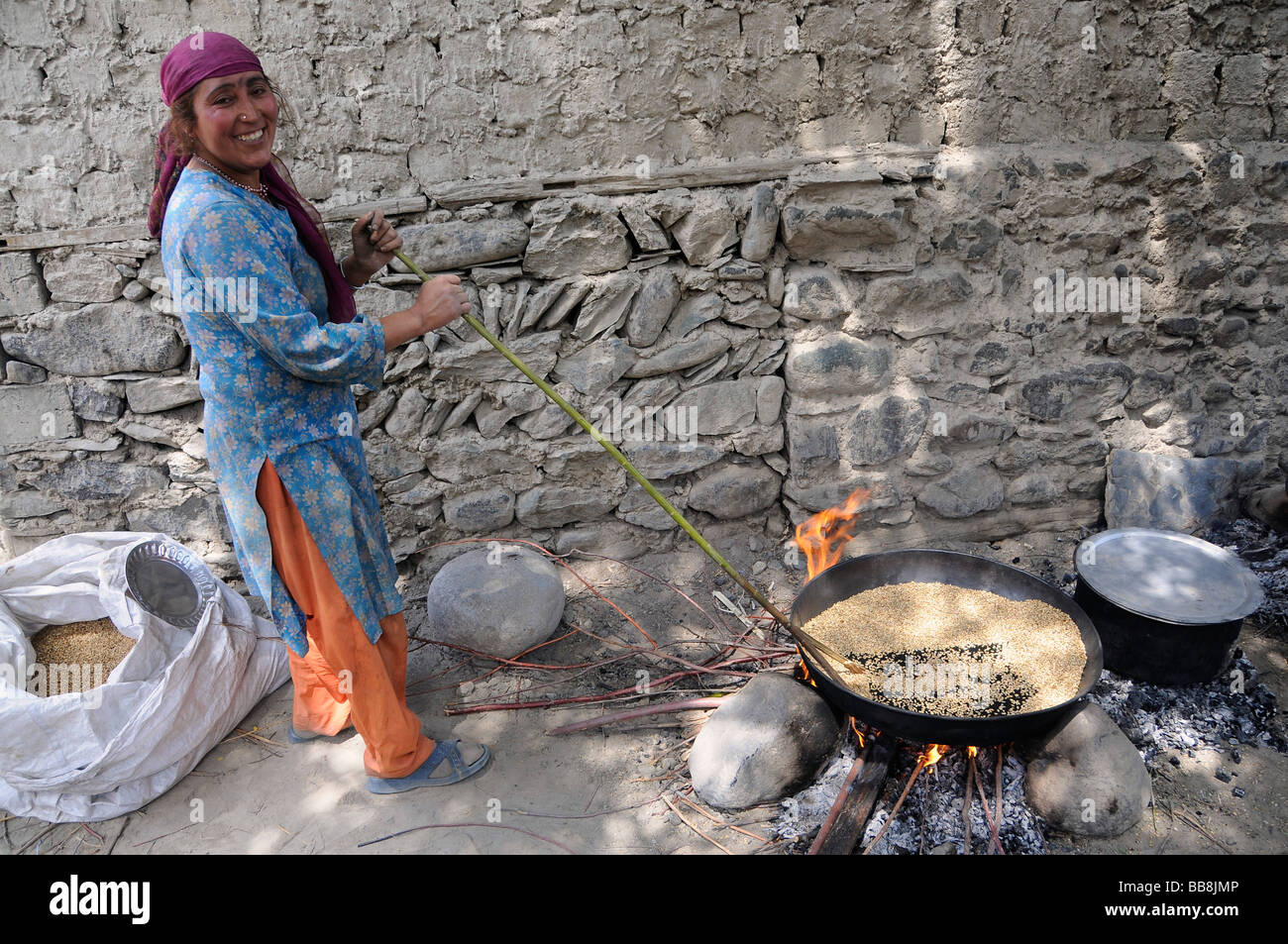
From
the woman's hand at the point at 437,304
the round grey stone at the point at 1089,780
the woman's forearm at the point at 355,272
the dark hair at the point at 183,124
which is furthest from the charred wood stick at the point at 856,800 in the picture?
the dark hair at the point at 183,124

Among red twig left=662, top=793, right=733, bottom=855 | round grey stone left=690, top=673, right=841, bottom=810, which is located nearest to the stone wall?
round grey stone left=690, top=673, right=841, bottom=810

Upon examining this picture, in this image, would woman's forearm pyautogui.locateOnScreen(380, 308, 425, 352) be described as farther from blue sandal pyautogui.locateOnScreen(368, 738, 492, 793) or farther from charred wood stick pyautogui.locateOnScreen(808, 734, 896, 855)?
charred wood stick pyautogui.locateOnScreen(808, 734, 896, 855)

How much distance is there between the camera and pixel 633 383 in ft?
11.1

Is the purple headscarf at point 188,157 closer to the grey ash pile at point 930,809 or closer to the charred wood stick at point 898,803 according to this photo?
the grey ash pile at point 930,809

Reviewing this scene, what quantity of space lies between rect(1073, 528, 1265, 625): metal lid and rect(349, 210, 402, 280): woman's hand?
2.65 m

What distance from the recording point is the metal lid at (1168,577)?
263 cm

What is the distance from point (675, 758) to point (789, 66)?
2.61 meters

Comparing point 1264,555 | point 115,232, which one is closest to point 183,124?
point 115,232

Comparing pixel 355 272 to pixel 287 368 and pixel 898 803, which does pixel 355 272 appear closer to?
pixel 287 368

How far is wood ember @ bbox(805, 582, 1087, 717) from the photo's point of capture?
2338 mm

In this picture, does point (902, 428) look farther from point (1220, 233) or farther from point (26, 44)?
point (26, 44)

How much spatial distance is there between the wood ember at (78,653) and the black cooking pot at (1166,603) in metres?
3.42

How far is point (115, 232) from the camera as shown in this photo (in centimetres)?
301
